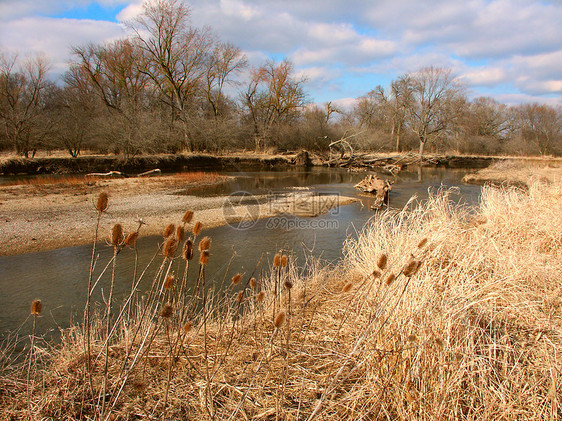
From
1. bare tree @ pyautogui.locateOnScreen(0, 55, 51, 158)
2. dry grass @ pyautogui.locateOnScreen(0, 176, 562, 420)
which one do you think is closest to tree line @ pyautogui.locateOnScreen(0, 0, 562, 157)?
bare tree @ pyautogui.locateOnScreen(0, 55, 51, 158)

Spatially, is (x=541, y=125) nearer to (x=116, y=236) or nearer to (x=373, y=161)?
(x=373, y=161)

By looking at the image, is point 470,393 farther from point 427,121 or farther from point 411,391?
point 427,121

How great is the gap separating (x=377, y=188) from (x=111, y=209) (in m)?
13.5

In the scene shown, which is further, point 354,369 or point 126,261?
point 126,261

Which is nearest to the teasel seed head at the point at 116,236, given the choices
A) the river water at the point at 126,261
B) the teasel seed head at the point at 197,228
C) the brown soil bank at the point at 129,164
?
the teasel seed head at the point at 197,228

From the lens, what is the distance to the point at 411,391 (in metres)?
2.27

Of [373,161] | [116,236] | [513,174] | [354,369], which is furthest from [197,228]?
[373,161]

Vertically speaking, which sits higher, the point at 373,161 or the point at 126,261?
the point at 373,161

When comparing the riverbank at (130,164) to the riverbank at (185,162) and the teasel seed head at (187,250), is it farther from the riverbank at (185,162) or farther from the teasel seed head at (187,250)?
the teasel seed head at (187,250)

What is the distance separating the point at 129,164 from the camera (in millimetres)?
26031

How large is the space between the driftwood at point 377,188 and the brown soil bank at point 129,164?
16839mm

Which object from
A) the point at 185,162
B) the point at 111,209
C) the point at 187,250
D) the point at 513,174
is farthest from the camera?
the point at 185,162

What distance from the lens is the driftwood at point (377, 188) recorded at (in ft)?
51.2

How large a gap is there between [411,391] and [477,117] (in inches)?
2532
